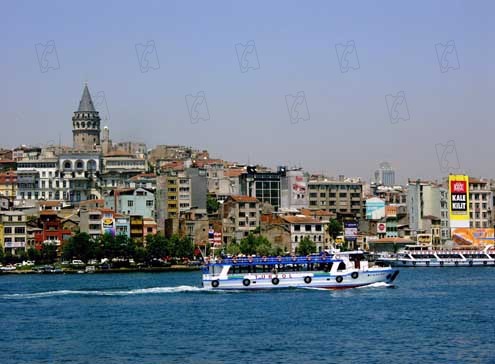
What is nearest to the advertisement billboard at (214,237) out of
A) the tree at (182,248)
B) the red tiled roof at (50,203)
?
the tree at (182,248)

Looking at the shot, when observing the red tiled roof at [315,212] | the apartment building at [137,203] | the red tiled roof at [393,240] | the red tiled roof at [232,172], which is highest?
the red tiled roof at [232,172]

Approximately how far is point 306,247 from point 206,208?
12.7 m

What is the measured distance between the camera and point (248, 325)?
37.2 metres

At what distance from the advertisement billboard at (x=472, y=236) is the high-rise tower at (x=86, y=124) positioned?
47.0 meters

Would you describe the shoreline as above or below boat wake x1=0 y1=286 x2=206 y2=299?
above

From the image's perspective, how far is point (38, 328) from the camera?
37125 mm

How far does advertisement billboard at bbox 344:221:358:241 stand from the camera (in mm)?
90875

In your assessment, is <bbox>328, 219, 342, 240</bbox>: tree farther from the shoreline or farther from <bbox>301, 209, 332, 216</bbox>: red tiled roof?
the shoreline

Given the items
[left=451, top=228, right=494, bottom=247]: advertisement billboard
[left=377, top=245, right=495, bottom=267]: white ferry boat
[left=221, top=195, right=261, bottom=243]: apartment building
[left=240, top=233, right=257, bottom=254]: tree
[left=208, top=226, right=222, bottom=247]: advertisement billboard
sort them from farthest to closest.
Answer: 1. [left=451, top=228, right=494, bottom=247]: advertisement billboard
2. [left=221, top=195, right=261, bottom=243]: apartment building
3. [left=377, top=245, right=495, bottom=267]: white ferry boat
4. [left=208, top=226, right=222, bottom=247]: advertisement billboard
5. [left=240, top=233, right=257, bottom=254]: tree

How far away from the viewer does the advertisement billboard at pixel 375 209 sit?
332 ft

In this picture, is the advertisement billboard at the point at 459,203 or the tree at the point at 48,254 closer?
the tree at the point at 48,254

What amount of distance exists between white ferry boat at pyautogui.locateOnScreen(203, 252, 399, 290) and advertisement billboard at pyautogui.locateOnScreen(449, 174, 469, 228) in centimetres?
4940

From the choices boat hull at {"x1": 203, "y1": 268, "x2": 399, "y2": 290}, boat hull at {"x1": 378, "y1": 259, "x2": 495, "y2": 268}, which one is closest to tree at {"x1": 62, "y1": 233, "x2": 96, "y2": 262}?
boat hull at {"x1": 378, "y1": 259, "x2": 495, "y2": 268}

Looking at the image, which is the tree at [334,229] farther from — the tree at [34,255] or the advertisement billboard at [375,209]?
the tree at [34,255]
